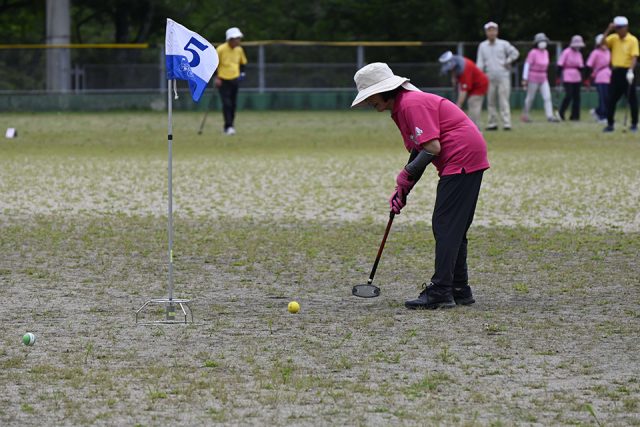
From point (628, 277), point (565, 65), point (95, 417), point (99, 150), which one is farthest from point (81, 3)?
point (95, 417)

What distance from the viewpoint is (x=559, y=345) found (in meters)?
6.96

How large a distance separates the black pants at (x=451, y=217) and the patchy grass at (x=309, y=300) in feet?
0.99

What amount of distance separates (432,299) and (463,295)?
0.27 meters

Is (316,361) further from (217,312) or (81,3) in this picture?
(81,3)

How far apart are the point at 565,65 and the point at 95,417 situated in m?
24.8

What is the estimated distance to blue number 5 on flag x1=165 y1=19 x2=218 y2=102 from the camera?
7.63m

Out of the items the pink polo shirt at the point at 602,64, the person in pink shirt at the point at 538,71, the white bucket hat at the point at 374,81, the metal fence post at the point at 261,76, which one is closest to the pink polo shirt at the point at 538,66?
the person in pink shirt at the point at 538,71

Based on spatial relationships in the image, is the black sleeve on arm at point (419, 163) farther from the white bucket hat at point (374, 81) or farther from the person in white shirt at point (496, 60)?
the person in white shirt at point (496, 60)

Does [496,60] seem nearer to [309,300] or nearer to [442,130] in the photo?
[309,300]

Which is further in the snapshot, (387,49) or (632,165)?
(387,49)

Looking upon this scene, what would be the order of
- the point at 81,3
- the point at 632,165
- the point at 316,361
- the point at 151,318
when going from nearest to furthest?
the point at 316,361, the point at 151,318, the point at 632,165, the point at 81,3

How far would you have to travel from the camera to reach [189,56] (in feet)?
25.2

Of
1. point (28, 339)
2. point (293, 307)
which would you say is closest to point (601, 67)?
point (293, 307)

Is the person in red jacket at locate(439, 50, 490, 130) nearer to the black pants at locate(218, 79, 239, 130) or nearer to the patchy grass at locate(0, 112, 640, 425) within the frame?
the black pants at locate(218, 79, 239, 130)
